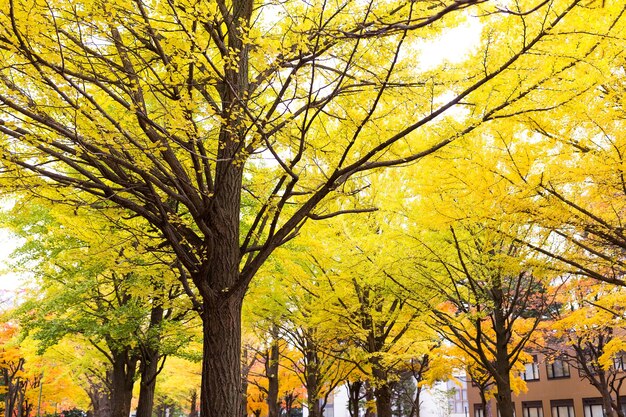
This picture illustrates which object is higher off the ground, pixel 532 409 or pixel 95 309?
pixel 95 309

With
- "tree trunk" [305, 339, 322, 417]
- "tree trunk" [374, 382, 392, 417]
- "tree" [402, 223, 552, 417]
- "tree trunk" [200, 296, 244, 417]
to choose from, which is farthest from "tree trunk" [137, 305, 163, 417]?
"tree trunk" [200, 296, 244, 417]

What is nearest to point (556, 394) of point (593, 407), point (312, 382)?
point (593, 407)

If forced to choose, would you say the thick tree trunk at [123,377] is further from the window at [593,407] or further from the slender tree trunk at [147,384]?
the window at [593,407]

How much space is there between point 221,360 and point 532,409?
31528 millimetres

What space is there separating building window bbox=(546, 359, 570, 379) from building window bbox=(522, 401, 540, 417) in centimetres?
204

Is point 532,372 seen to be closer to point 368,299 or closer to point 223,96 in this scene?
point 368,299

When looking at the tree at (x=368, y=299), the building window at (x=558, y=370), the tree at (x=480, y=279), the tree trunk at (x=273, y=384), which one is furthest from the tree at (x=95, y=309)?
the building window at (x=558, y=370)

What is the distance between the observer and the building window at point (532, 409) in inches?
1195

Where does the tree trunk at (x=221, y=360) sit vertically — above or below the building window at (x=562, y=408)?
above

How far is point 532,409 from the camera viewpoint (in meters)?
31.0

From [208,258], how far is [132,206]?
1057 millimetres

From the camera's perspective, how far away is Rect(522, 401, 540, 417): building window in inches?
1195

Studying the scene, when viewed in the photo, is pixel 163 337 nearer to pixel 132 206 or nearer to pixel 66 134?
pixel 132 206

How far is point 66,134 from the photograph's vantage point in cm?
454
